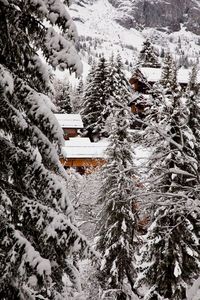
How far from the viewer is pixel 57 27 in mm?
6176

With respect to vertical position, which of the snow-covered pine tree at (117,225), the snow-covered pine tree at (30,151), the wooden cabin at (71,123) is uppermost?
the snow-covered pine tree at (30,151)

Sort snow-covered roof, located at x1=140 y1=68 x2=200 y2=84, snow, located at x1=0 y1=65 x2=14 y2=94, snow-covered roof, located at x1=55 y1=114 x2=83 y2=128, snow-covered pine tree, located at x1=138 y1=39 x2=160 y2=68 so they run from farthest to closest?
snow-covered pine tree, located at x1=138 y1=39 x2=160 y2=68
snow-covered roof, located at x1=140 y1=68 x2=200 y2=84
snow-covered roof, located at x1=55 y1=114 x2=83 y2=128
snow, located at x1=0 y1=65 x2=14 y2=94

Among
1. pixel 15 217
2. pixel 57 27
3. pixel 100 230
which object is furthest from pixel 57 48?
pixel 100 230

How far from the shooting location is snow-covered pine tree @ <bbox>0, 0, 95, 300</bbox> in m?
5.65

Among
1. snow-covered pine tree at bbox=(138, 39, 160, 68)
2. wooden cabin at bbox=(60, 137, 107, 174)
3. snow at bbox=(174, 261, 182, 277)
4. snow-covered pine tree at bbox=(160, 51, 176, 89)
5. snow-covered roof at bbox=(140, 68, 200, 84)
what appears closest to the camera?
snow-covered pine tree at bbox=(160, 51, 176, 89)

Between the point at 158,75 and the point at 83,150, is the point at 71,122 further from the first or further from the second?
the point at 158,75

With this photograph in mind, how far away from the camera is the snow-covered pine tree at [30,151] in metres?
5.65

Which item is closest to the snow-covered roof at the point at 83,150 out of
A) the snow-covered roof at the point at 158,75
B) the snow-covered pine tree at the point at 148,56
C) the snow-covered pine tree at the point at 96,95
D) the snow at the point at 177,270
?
the snow-covered pine tree at the point at 96,95

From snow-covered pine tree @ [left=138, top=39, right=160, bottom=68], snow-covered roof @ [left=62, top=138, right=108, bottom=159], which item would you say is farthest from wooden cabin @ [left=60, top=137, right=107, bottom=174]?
snow-covered pine tree @ [left=138, top=39, right=160, bottom=68]

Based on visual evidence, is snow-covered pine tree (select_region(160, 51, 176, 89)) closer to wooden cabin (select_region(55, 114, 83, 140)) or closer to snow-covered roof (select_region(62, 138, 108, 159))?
snow-covered roof (select_region(62, 138, 108, 159))

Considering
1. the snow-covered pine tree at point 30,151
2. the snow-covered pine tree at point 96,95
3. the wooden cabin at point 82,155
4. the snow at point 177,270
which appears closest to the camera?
the snow-covered pine tree at point 30,151

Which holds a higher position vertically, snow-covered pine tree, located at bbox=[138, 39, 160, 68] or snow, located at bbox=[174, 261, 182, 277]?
snow, located at bbox=[174, 261, 182, 277]

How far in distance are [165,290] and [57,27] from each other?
1382 cm

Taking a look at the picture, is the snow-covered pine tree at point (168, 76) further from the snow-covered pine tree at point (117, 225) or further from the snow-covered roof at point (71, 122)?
the snow-covered roof at point (71, 122)
